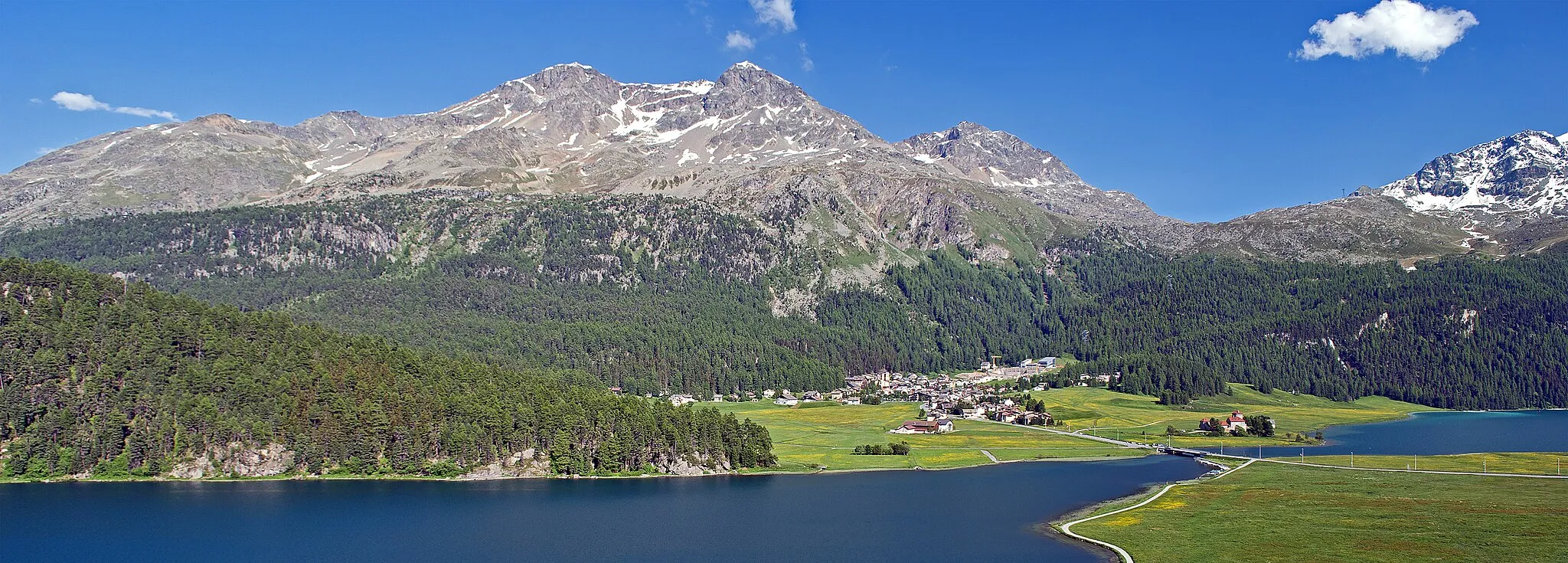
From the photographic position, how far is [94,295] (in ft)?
448

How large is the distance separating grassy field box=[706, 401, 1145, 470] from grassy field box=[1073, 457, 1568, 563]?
3627cm

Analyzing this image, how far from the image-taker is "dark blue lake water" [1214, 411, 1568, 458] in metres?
148

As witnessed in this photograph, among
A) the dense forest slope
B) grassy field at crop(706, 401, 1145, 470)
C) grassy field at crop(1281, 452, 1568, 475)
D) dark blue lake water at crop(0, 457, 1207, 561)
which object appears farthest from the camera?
grassy field at crop(706, 401, 1145, 470)

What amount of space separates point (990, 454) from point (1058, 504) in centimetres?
4293

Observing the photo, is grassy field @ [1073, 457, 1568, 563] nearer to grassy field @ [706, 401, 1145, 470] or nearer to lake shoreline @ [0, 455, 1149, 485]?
grassy field @ [706, 401, 1145, 470]

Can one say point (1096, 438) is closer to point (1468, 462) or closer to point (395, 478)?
point (1468, 462)

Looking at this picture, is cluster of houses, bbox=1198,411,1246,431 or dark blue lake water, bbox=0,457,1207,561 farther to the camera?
cluster of houses, bbox=1198,411,1246,431

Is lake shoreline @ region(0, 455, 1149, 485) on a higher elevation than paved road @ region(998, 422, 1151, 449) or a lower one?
lower

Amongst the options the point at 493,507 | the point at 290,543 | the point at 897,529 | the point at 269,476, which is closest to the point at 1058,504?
the point at 897,529

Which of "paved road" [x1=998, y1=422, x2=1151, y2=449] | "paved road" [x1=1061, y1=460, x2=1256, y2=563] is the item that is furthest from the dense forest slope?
"paved road" [x1=998, y1=422, x2=1151, y2=449]

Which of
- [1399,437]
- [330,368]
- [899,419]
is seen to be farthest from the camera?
[899,419]

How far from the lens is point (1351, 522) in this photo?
85000 mm

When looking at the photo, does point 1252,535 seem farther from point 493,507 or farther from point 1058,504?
point 493,507

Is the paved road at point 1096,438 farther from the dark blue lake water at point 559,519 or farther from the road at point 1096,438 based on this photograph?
the dark blue lake water at point 559,519
